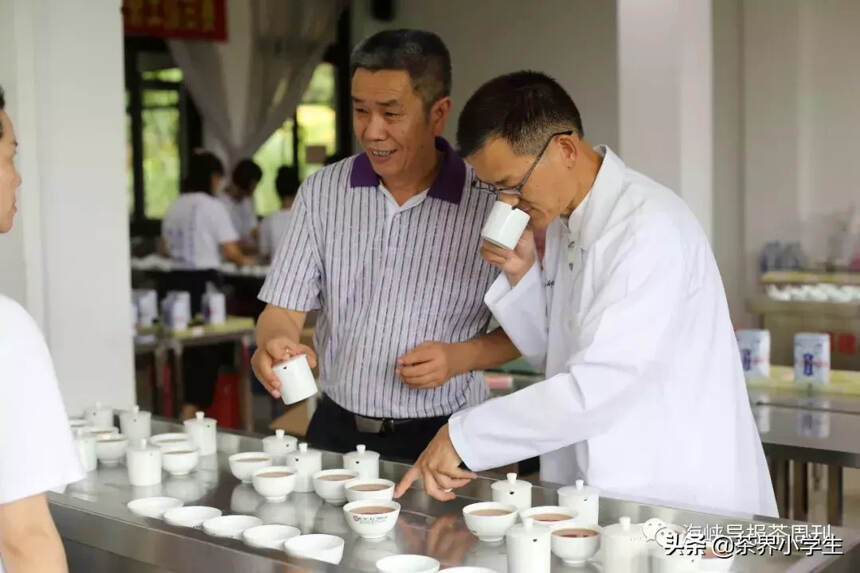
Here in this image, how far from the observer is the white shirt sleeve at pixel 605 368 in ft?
6.78

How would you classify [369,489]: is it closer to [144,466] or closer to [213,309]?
[144,466]

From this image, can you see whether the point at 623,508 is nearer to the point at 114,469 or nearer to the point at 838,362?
the point at 114,469

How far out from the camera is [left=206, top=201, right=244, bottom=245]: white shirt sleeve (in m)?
7.40

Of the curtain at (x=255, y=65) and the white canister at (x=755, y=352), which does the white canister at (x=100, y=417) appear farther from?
the curtain at (x=255, y=65)

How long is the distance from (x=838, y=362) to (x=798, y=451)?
2.48 m

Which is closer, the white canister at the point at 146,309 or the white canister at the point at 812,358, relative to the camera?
the white canister at the point at 812,358

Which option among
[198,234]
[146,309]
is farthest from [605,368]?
[198,234]

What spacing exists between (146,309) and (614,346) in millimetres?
4544

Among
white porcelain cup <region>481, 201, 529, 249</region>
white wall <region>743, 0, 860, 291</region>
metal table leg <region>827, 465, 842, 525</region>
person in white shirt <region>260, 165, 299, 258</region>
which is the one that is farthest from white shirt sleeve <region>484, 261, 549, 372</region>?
white wall <region>743, 0, 860, 291</region>

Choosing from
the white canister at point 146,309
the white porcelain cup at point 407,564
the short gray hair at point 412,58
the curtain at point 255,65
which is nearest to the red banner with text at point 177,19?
the curtain at point 255,65

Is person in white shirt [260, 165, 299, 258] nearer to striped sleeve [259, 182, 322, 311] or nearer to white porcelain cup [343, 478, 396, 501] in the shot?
striped sleeve [259, 182, 322, 311]

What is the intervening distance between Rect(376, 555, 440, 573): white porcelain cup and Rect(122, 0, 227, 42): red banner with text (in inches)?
294

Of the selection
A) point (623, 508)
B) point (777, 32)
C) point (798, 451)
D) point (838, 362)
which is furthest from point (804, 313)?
point (623, 508)

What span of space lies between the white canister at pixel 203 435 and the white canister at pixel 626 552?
1191 millimetres
